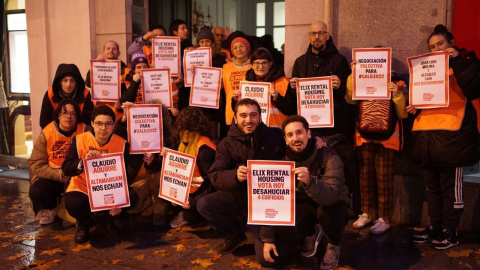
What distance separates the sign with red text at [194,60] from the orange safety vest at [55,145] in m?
1.71

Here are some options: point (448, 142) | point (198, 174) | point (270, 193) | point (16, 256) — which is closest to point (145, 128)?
point (198, 174)

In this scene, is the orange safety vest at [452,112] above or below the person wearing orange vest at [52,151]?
above

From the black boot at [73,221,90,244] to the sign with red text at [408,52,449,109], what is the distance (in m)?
3.79

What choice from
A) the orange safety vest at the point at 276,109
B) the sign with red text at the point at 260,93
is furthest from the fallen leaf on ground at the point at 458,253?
the sign with red text at the point at 260,93

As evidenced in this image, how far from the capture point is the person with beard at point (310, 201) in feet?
15.4

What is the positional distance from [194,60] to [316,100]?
74.3 inches

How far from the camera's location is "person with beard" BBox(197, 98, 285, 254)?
511 centimetres

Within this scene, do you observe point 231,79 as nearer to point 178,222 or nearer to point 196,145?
point 196,145

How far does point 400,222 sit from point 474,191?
3.04ft

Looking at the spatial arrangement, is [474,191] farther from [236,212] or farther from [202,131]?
[202,131]

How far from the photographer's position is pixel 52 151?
6.30 meters

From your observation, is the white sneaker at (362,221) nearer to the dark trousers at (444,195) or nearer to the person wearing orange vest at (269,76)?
the dark trousers at (444,195)

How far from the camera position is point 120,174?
5645mm

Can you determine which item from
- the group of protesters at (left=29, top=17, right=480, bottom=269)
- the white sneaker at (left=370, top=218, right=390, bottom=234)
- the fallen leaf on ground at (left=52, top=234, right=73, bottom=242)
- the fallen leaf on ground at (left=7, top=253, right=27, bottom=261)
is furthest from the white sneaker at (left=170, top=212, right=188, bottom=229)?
the white sneaker at (left=370, top=218, right=390, bottom=234)
